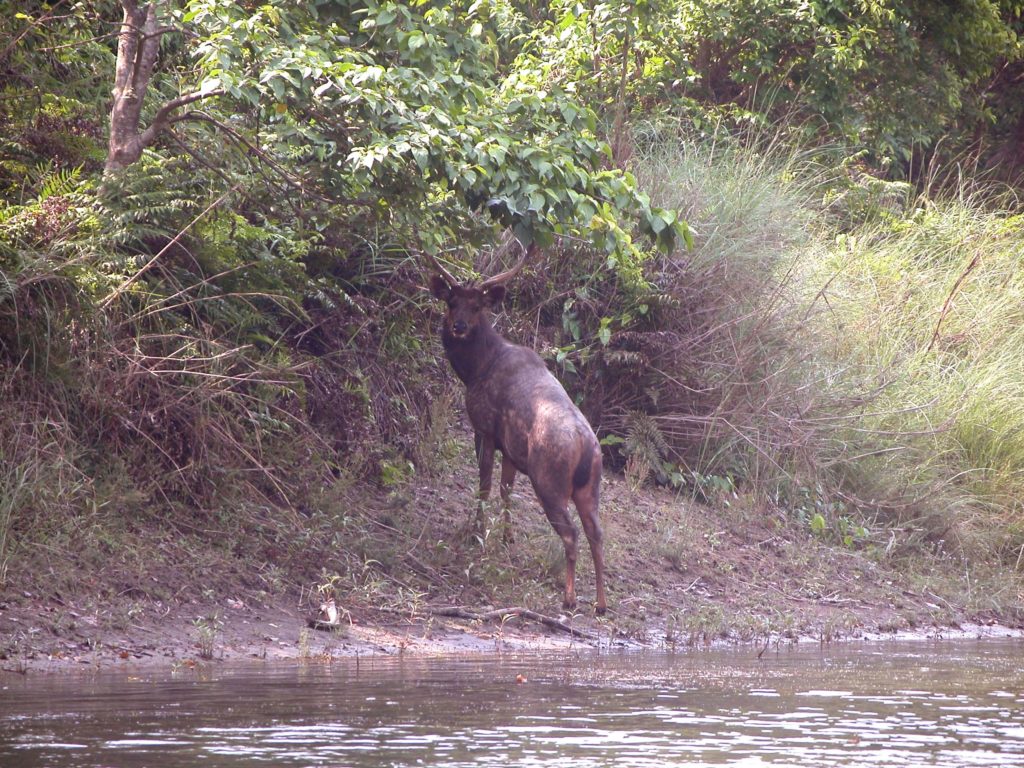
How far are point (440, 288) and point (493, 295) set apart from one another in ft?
1.27

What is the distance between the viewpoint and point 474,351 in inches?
393

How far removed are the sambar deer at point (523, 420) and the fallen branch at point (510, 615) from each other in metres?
0.35

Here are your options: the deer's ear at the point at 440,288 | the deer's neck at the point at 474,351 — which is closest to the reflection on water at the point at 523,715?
the deer's neck at the point at 474,351

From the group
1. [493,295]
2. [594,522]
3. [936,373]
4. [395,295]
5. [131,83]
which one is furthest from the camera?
[936,373]

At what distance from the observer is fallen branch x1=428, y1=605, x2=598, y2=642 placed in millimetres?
8719

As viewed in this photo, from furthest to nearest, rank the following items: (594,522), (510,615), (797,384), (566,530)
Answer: (797,384) < (594,522) < (566,530) < (510,615)

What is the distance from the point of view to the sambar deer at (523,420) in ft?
29.8

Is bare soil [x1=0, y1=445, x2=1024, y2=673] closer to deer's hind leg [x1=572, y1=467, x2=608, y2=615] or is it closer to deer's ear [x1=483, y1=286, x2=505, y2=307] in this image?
deer's hind leg [x1=572, y1=467, x2=608, y2=615]

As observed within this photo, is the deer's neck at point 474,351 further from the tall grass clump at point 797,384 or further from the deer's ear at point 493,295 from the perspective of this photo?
the tall grass clump at point 797,384

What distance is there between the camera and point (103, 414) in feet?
28.5

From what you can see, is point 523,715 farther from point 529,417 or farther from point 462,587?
point 529,417

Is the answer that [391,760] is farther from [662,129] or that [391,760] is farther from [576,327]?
[662,129]

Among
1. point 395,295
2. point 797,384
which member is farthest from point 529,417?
point 797,384

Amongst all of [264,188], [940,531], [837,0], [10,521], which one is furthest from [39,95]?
[837,0]
